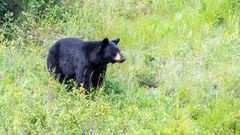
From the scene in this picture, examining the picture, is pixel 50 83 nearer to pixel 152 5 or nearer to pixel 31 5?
pixel 31 5

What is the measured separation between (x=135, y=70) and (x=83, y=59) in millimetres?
864

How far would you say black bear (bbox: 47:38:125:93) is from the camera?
705cm

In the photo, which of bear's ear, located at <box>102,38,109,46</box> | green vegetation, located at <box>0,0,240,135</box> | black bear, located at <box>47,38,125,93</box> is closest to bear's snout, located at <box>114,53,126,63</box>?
black bear, located at <box>47,38,125,93</box>

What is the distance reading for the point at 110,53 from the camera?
277 inches

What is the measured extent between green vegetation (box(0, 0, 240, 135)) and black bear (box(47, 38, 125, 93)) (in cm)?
20

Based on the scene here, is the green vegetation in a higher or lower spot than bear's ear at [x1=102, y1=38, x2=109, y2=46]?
lower

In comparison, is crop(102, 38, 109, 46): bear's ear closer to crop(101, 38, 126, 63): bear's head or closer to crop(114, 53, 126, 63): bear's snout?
crop(101, 38, 126, 63): bear's head

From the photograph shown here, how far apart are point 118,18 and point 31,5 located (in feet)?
5.27

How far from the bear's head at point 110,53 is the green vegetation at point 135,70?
40cm

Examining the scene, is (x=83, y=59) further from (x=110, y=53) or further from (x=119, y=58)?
(x=119, y=58)

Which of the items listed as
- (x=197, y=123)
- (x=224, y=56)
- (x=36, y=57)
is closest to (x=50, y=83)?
(x=36, y=57)

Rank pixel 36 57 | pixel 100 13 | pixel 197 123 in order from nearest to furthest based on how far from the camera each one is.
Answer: pixel 197 123, pixel 36 57, pixel 100 13

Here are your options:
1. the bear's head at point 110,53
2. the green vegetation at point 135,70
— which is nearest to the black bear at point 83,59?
the bear's head at point 110,53

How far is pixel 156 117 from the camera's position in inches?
242
